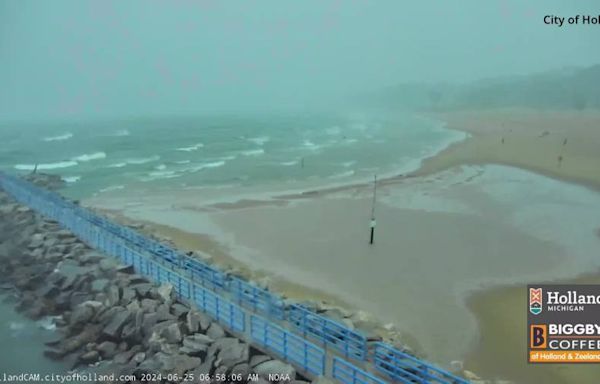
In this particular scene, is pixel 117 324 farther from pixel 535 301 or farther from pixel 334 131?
pixel 334 131

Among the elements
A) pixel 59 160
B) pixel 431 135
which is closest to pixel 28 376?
pixel 59 160

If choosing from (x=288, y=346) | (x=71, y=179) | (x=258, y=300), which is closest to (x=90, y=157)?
(x=71, y=179)

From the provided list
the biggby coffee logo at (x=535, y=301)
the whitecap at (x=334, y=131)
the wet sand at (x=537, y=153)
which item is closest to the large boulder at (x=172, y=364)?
the biggby coffee logo at (x=535, y=301)

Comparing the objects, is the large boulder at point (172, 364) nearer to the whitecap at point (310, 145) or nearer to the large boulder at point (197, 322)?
the large boulder at point (197, 322)

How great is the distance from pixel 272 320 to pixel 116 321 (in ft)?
16.7

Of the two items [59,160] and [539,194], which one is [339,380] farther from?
[59,160]

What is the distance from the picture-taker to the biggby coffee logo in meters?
15.5

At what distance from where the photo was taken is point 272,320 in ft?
45.1

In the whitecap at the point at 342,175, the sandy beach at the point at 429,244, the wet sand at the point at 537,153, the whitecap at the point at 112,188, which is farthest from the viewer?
the whitecap at the point at 342,175

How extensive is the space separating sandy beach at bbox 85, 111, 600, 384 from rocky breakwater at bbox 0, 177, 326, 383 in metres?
5.46

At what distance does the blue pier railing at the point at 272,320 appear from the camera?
11062mm

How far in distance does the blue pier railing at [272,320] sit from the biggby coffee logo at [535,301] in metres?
5.80

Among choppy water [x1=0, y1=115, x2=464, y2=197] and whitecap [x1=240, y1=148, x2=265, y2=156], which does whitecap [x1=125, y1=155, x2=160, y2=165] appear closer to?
choppy water [x1=0, y1=115, x2=464, y2=197]

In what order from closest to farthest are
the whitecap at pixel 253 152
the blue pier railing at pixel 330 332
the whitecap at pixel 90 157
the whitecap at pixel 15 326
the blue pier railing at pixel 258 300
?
the blue pier railing at pixel 330 332 < the blue pier railing at pixel 258 300 < the whitecap at pixel 15 326 < the whitecap at pixel 90 157 < the whitecap at pixel 253 152
